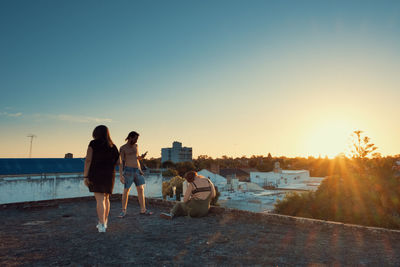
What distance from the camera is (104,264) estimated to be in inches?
108

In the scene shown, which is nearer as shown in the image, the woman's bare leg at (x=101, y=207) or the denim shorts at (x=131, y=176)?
the woman's bare leg at (x=101, y=207)

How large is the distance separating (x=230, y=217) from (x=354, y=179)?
12.2 m

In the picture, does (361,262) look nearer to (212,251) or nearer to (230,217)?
(212,251)

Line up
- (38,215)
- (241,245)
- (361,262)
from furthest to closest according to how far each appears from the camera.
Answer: (38,215) → (241,245) → (361,262)

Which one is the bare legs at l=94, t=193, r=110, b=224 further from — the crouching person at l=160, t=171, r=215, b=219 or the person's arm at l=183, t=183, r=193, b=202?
the person's arm at l=183, t=183, r=193, b=202

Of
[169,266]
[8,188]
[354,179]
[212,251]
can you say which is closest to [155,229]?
[212,251]

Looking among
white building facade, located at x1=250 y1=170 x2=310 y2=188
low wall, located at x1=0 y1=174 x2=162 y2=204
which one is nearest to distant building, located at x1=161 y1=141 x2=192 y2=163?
white building facade, located at x1=250 y1=170 x2=310 y2=188

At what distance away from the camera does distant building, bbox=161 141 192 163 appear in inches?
5684

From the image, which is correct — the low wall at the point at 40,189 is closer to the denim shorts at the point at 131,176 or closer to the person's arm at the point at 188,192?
the denim shorts at the point at 131,176

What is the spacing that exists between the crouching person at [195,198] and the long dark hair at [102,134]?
164cm

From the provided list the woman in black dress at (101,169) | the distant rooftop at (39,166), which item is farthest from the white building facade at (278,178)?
the woman in black dress at (101,169)

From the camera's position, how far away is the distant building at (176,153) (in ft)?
474

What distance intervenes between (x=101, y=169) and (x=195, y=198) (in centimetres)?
194

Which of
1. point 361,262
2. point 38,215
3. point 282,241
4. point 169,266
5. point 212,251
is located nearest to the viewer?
point 169,266
